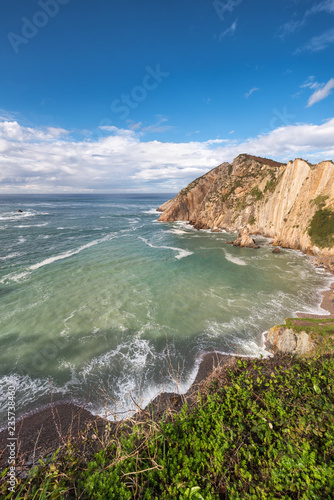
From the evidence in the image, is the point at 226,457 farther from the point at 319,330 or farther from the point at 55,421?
the point at 319,330

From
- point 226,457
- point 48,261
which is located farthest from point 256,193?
point 226,457

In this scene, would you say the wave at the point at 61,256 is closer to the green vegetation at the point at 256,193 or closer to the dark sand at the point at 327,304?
the dark sand at the point at 327,304

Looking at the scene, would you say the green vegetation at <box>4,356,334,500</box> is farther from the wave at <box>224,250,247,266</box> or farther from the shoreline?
the wave at <box>224,250,247,266</box>

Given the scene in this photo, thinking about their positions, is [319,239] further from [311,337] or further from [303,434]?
[303,434]

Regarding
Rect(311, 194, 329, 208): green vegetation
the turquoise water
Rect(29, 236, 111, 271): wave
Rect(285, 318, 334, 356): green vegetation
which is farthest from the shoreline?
Rect(311, 194, 329, 208): green vegetation

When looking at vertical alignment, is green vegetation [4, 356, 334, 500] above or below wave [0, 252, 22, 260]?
above

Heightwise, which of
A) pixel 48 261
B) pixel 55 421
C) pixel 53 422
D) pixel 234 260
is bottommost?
pixel 53 422

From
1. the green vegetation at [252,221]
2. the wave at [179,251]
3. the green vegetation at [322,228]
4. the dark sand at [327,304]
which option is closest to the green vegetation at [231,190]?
the green vegetation at [252,221]
